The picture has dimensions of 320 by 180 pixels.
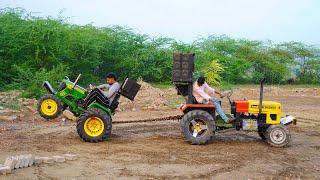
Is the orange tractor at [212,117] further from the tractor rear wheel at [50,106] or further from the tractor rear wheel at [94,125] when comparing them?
the tractor rear wheel at [50,106]

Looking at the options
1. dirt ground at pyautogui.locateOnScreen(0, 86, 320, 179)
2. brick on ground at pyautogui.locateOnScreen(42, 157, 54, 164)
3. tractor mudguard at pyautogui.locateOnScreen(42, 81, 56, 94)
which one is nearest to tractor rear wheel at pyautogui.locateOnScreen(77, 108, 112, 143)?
dirt ground at pyautogui.locateOnScreen(0, 86, 320, 179)

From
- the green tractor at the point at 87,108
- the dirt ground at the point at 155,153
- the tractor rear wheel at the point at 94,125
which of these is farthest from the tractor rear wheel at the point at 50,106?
the tractor rear wheel at the point at 94,125

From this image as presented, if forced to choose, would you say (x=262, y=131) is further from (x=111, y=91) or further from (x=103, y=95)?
(x=103, y=95)

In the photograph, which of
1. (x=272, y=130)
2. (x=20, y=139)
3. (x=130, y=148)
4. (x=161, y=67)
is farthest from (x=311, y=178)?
(x=161, y=67)

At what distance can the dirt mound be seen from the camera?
1852 cm

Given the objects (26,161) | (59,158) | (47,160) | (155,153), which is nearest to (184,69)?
(155,153)

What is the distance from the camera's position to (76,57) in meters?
25.8

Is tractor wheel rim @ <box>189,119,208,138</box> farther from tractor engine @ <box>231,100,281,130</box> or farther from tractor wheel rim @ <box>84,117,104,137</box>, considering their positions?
tractor wheel rim @ <box>84,117,104,137</box>

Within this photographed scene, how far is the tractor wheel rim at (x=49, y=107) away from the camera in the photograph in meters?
11.8

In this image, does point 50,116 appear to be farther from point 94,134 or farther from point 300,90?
point 300,90

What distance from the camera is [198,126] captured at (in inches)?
432

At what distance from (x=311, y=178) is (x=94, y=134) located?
477cm

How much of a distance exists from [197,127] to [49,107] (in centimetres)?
356

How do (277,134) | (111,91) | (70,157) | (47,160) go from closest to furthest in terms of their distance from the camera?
1. (47,160)
2. (70,157)
3. (277,134)
4. (111,91)
